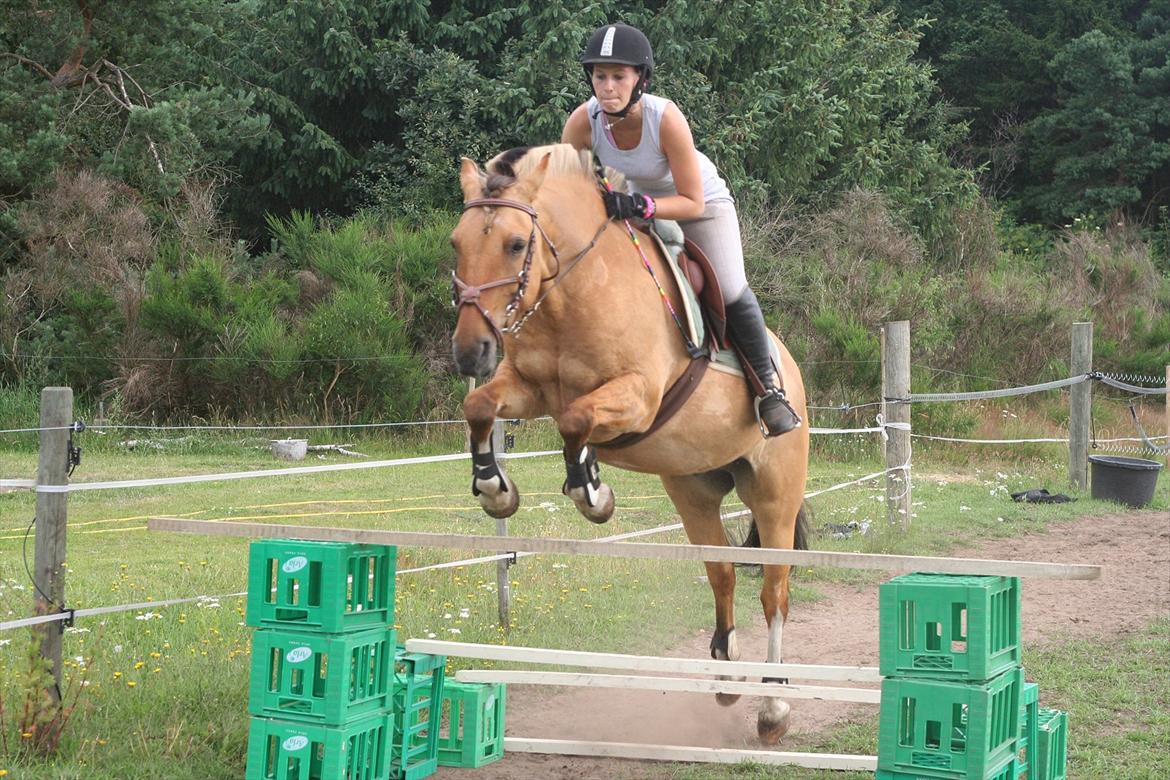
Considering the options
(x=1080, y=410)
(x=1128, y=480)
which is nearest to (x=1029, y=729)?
(x=1128, y=480)

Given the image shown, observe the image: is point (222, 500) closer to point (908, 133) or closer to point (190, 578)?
point (190, 578)

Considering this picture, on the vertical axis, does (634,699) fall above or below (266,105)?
below

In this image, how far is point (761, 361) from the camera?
5035 millimetres

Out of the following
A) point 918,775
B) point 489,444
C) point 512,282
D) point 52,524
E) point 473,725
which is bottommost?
point 473,725

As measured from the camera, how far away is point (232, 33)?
19906mm

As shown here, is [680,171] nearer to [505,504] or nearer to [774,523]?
[505,504]

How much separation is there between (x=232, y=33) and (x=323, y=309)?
23.6 feet

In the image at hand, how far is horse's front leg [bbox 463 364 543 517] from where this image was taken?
13.5ft

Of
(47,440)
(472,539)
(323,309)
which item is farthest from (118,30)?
(472,539)

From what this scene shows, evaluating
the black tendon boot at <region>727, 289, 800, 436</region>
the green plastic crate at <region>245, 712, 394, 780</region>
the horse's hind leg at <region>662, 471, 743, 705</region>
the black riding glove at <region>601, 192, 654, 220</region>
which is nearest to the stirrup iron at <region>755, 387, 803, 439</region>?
the black tendon boot at <region>727, 289, 800, 436</region>

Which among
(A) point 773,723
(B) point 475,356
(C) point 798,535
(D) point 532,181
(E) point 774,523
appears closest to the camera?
(B) point 475,356

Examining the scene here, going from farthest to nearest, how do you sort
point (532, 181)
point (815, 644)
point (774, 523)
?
point (815, 644)
point (774, 523)
point (532, 181)

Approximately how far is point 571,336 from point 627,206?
0.56 meters

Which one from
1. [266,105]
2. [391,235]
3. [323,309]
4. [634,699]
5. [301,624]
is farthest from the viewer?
[266,105]
